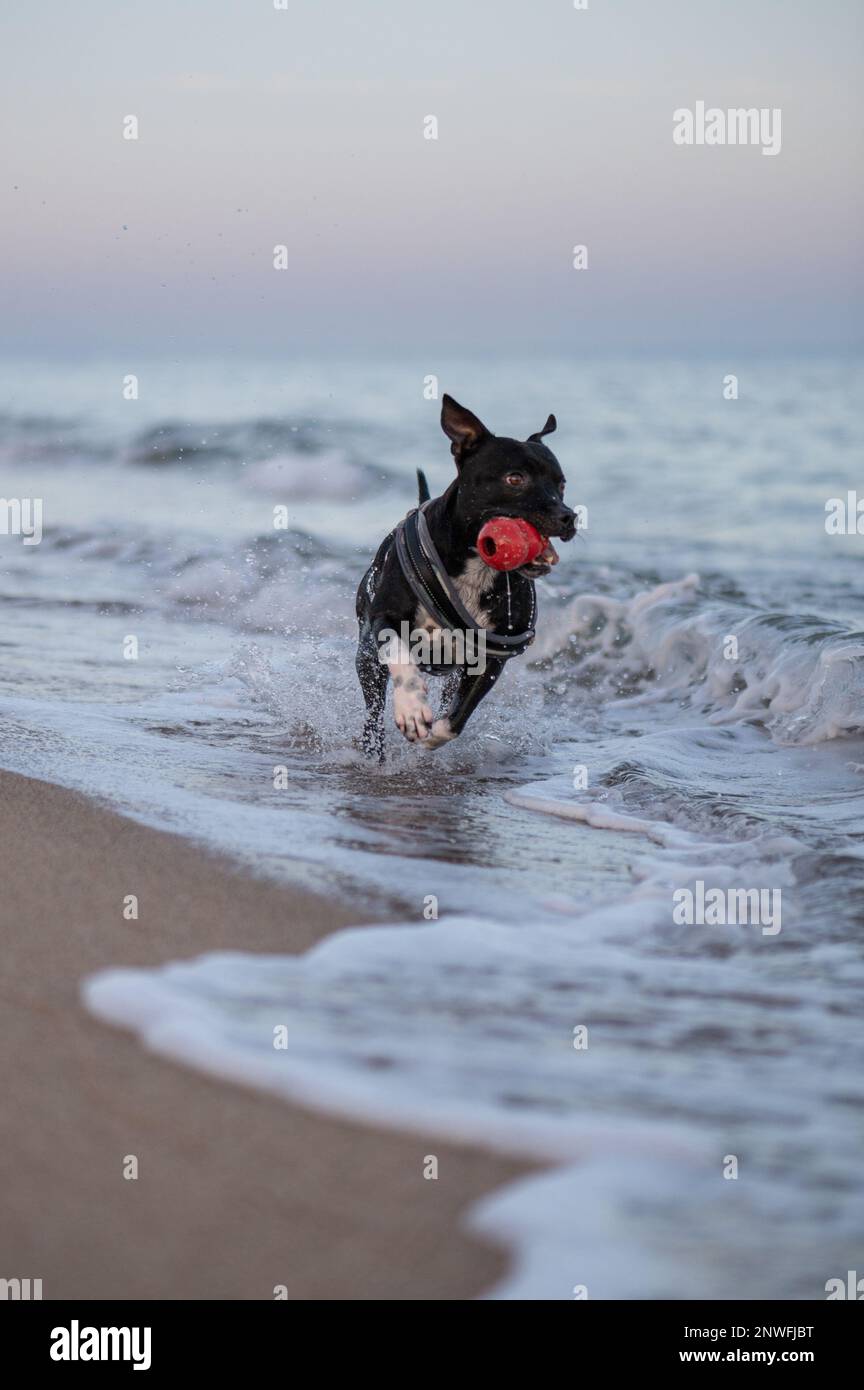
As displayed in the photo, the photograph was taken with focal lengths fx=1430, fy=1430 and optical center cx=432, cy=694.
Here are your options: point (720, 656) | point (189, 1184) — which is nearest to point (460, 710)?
point (720, 656)

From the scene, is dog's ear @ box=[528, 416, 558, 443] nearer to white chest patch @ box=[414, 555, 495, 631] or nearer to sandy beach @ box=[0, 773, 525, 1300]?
white chest patch @ box=[414, 555, 495, 631]

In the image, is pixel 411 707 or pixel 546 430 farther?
pixel 546 430

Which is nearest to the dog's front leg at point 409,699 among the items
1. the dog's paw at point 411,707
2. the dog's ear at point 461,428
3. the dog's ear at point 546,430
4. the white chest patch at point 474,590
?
the dog's paw at point 411,707

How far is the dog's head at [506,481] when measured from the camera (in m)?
4.96

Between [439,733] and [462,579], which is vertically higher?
[462,579]

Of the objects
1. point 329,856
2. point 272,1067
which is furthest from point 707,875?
point 272,1067

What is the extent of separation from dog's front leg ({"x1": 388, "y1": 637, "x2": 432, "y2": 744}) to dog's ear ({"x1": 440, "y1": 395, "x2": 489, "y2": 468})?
2.53 feet

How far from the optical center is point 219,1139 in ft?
7.77

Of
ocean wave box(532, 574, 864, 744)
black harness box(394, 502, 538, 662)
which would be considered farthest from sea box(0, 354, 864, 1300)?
black harness box(394, 502, 538, 662)

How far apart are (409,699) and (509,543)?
26.6 inches

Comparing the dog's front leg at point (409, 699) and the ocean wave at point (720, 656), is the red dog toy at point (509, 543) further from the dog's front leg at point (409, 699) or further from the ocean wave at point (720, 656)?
the ocean wave at point (720, 656)

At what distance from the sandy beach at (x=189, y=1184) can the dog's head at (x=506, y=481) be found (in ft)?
8.00

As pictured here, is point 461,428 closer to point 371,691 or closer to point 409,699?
point 409,699

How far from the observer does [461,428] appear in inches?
202
